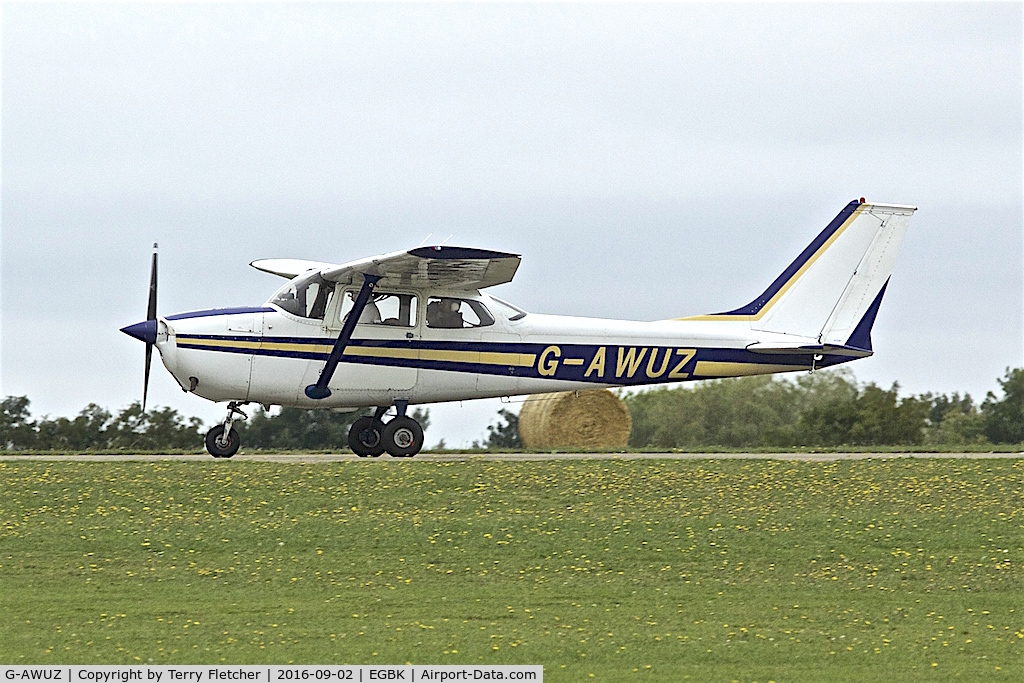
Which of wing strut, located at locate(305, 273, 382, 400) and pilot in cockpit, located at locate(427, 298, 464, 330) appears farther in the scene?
pilot in cockpit, located at locate(427, 298, 464, 330)

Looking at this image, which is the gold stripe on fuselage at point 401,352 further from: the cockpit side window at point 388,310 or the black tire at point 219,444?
the black tire at point 219,444

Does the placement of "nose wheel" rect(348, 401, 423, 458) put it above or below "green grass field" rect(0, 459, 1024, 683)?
above

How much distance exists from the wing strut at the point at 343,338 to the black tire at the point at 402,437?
1.29m

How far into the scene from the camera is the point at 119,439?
101 feet

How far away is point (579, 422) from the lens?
27266 millimetres

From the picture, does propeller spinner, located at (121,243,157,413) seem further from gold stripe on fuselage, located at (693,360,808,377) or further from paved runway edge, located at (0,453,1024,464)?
gold stripe on fuselage, located at (693,360,808,377)

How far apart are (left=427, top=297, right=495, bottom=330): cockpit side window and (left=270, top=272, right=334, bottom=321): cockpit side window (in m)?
1.52

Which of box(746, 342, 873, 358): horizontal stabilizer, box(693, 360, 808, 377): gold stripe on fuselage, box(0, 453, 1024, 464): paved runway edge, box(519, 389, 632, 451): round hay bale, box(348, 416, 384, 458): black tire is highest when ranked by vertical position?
box(746, 342, 873, 358): horizontal stabilizer

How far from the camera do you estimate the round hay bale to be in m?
27.2

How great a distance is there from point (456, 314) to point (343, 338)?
180 cm

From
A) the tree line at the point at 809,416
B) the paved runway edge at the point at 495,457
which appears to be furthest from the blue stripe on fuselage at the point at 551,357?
the tree line at the point at 809,416

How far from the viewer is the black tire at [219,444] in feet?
72.1

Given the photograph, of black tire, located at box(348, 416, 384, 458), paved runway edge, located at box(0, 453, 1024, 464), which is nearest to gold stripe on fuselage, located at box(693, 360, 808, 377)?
paved runway edge, located at box(0, 453, 1024, 464)

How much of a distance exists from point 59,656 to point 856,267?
1591 cm
